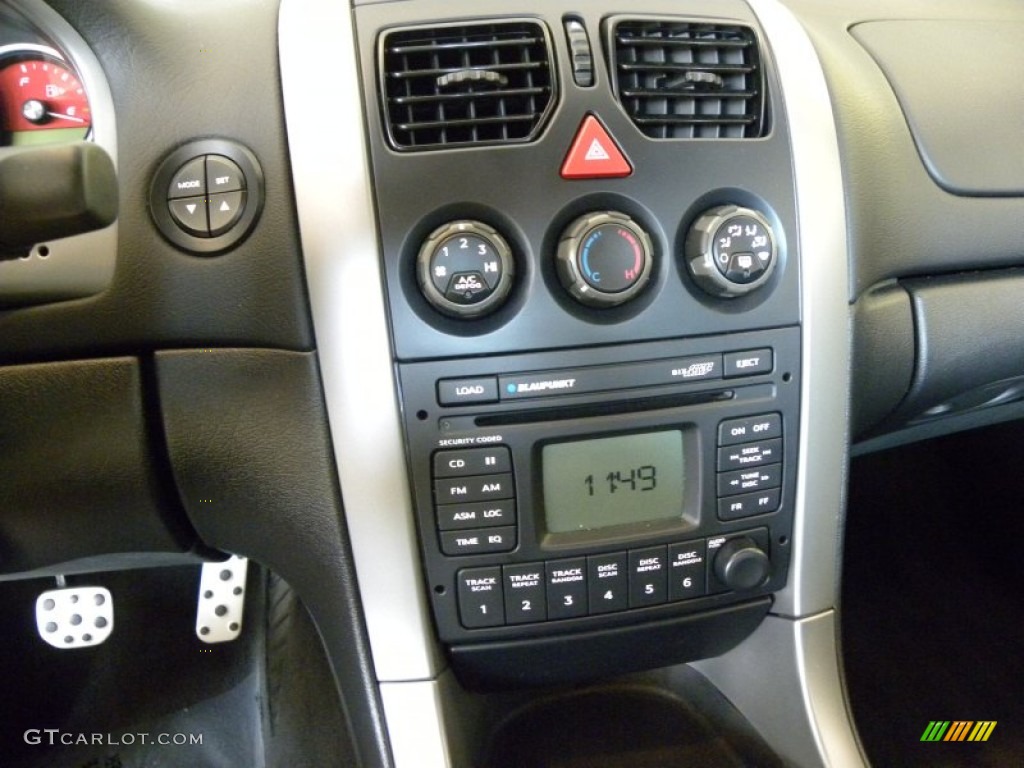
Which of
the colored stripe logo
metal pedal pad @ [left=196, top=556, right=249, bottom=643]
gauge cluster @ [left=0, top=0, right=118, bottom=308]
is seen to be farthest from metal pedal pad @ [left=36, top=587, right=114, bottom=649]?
the colored stripe logo

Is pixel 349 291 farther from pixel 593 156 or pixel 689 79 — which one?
pixel 689 79

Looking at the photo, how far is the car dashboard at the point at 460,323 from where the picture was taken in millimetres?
648

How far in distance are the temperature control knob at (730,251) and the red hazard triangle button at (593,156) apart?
79mm

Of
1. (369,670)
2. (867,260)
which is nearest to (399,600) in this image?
(369,670)

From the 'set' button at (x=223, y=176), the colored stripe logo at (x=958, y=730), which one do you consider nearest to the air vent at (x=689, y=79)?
the 'set' button at (x=223, y=176)

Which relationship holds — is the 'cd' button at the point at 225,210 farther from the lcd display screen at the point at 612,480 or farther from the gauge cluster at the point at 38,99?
the lcd display screen at the point at 612,480

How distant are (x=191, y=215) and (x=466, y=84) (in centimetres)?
24

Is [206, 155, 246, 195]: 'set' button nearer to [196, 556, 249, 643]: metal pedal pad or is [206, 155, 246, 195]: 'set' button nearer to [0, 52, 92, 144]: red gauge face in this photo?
[0, 52, 92, 144]: red gauge face

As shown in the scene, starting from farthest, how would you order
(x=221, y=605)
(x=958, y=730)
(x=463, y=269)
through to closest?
(x=221, y=605) < (x=958, y=730) < (x=463, y=269)

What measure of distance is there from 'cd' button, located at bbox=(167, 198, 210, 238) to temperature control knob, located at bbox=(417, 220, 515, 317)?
0.59 feet

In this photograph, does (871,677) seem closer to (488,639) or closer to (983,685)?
(983,685)

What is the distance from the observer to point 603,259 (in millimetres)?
651

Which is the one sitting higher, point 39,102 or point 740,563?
point 39,102

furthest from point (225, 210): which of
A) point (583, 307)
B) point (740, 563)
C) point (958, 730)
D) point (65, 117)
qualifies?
point (958, 730)
